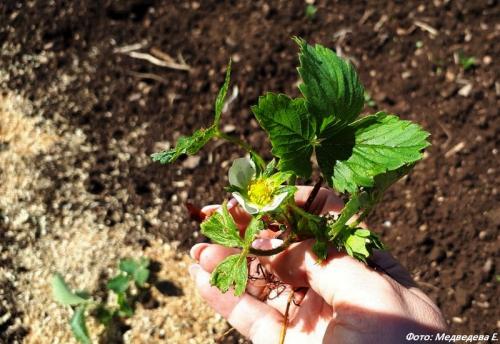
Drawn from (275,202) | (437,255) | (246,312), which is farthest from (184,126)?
(275,202)

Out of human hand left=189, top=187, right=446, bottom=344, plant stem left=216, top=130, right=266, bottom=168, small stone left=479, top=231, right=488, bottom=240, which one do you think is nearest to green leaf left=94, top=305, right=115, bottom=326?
human hand left=189, top=187, right=446, bottom=344

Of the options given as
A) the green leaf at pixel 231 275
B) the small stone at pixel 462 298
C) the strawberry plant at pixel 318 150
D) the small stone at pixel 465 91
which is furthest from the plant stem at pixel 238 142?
the small stone at pixel 465 91

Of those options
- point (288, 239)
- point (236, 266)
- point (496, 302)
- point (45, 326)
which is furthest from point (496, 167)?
point (45, 326)

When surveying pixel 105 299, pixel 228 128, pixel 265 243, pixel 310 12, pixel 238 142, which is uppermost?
pixel 238 142

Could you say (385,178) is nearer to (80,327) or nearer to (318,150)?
(318,150)

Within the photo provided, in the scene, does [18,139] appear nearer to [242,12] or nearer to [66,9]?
[66,9]

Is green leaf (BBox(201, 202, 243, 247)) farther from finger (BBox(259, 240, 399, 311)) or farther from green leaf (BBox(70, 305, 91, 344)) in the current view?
green leaf (BBox(70, 305, 91, 344))

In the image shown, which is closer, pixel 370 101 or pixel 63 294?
pixel 63 294
